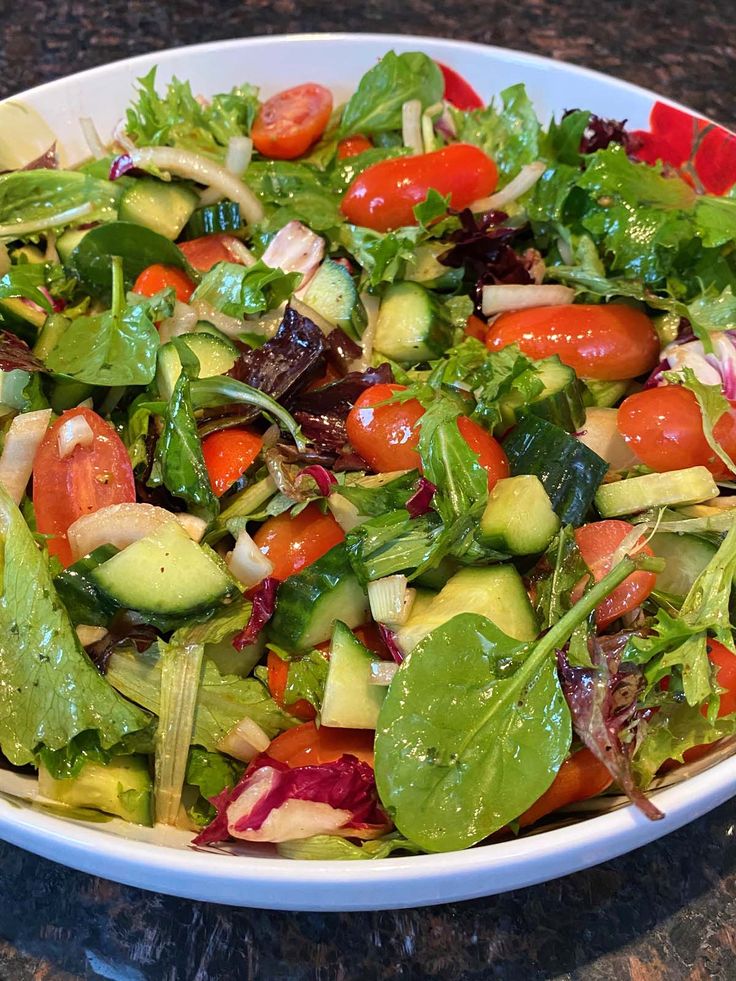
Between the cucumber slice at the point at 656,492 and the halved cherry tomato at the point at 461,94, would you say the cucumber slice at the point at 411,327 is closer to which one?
the cucumber slice at the point at 656,492

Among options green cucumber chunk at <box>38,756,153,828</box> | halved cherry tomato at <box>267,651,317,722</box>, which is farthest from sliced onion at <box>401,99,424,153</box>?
green cucumber chunk at <box>38,756,153,828</box>

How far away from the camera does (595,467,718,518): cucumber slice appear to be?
4.85 feet

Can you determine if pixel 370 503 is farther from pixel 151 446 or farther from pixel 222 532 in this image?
pixel 151 446

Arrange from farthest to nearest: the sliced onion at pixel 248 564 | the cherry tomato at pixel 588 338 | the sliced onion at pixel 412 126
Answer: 1. the sliced onion at pixel 412 126
2. the cherry tomato at pixel 588 338
3. the sliced onion at pixel 248 564

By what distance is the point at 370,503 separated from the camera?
1.47 metres

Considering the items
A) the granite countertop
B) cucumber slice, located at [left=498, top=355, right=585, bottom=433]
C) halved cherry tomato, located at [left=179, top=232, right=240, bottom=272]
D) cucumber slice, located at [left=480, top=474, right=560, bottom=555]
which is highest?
halved cherry tomato, located at [left=179, top=232, right=240, bottom=272]

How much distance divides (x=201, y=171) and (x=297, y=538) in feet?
3.40

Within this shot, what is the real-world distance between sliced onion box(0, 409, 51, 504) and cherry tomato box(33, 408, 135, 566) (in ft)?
0.06

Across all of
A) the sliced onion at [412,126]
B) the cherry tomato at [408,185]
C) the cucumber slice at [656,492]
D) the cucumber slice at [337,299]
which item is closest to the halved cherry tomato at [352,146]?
the sliced onion at [412,126]

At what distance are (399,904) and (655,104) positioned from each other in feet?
6.98

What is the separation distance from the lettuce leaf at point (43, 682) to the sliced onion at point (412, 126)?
59.5 inches

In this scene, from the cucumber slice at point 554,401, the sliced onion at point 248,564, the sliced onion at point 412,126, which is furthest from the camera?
the sliced onion at point 412,126

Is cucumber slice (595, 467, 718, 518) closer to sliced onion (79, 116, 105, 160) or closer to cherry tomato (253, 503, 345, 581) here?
cherry tomato (253, 503, 345, 581)

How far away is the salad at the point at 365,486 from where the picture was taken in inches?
49.7
